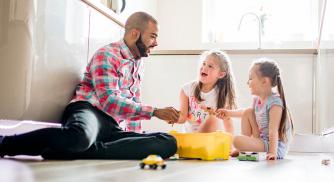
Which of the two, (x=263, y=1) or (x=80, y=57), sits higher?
(x=263, y=1)

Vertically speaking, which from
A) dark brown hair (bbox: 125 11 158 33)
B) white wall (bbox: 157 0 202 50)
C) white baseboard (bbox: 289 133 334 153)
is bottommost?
white baseboard (bbox: 289 133 334 153)

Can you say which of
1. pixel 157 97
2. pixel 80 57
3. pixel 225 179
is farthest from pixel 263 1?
pixel 225 179

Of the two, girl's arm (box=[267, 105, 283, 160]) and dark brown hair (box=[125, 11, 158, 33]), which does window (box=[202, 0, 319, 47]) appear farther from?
dark brown hair (box=[125, 11, 158, 33])

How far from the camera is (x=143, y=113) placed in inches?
69.5

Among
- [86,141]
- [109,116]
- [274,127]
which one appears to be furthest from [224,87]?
[86,141]

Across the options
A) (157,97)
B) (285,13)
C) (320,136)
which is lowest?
(320,136)

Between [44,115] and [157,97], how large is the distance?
138 centimetres

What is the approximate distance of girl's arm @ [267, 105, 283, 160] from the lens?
77.8 inches

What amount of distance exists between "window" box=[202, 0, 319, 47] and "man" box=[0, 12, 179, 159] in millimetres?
1777

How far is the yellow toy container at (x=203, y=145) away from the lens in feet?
5.85

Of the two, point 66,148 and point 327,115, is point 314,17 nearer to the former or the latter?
point 327,115

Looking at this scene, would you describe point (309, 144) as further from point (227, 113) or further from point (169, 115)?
point (169, 115)

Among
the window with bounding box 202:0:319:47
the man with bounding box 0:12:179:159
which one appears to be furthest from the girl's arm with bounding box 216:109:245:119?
the window with bounding box 202:0:319:47

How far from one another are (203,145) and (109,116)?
0.37 m
